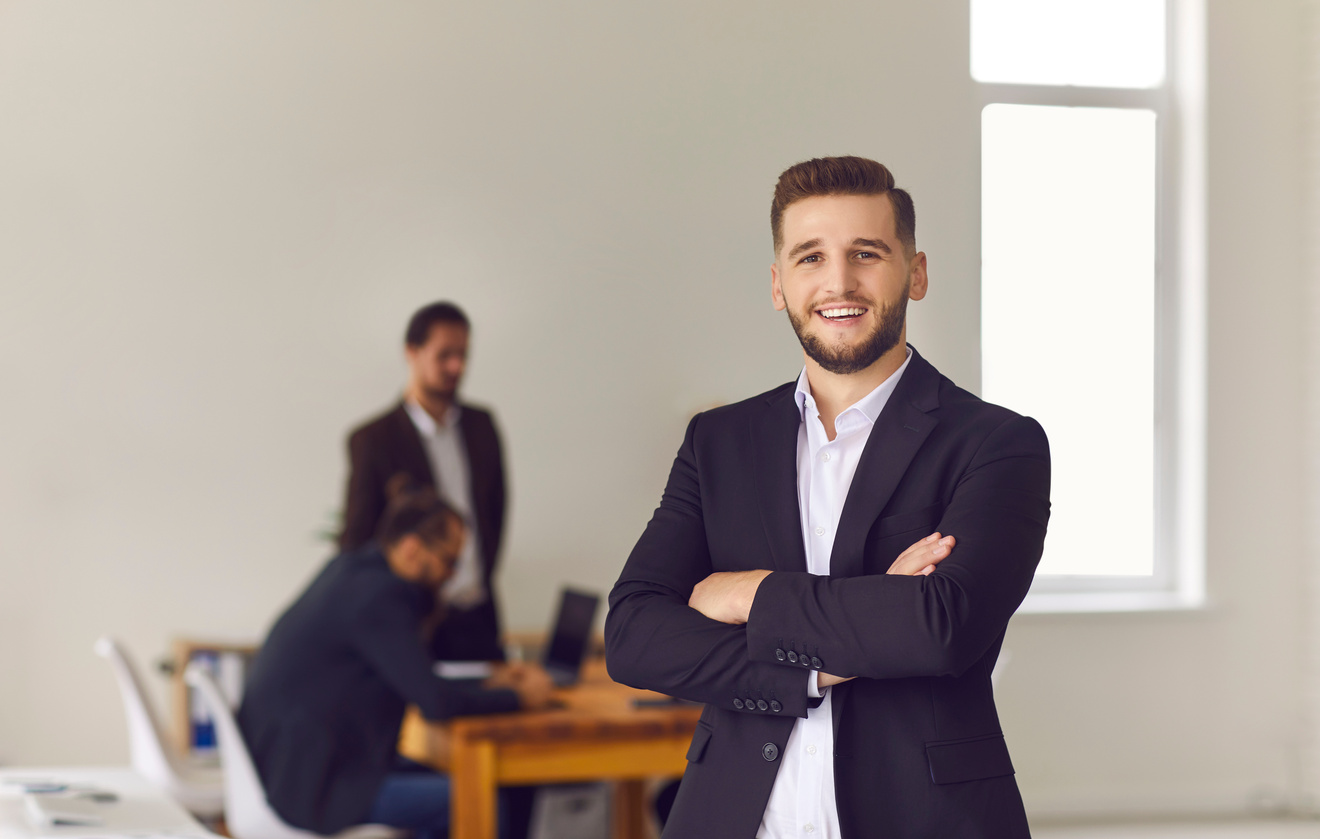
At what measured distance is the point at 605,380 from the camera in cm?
500

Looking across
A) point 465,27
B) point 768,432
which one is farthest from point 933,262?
point 768,432

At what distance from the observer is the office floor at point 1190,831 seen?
4.58 meters

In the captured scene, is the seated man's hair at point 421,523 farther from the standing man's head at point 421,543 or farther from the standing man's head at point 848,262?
the standing man's head at point 848,262

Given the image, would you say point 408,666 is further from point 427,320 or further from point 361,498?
point 427,320

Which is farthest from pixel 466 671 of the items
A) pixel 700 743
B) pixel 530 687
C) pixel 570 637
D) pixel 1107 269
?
pixel 1107 269

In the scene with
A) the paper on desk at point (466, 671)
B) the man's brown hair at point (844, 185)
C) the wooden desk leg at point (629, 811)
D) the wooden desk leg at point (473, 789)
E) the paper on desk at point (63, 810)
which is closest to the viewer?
the man's brown hair at point (844, 185)

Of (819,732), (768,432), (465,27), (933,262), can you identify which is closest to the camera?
(819,732)

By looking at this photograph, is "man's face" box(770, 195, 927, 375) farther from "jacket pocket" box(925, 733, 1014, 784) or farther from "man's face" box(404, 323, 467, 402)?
"man's face" box(404, 323, 467, 402)

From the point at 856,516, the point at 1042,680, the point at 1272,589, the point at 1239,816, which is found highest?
the point at 856,516

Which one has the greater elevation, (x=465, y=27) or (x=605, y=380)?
(x=465, y=27)

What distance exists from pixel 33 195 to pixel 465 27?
1807 mm

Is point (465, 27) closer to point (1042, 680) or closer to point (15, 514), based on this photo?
point (15, 514)

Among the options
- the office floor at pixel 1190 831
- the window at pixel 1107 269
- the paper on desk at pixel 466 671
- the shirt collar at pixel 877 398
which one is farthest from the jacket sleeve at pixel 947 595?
the office floor at pixel 1190 831

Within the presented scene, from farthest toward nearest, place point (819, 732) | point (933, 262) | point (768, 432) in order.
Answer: point (933, 262)
point (768, 432)
point (819, 732)
